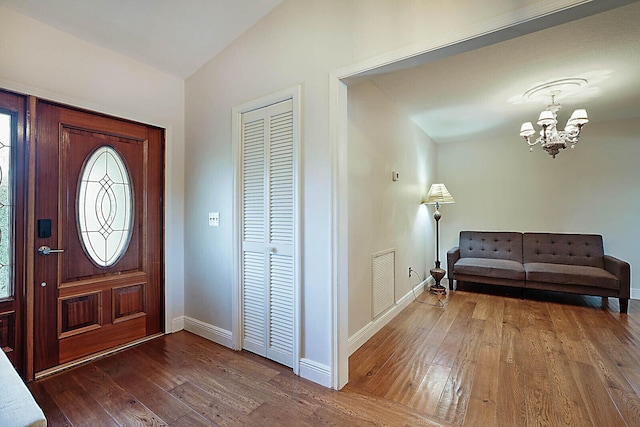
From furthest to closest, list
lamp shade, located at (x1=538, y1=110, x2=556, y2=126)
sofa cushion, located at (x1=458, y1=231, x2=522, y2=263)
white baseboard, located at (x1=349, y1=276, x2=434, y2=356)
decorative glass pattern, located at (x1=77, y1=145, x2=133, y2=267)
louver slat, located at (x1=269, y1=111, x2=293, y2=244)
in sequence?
sofa cushion, located at (x1=458, y1=231, x2=522, y2=263)
lamp shade, located at (x1=538, y1=110, x2=556, y2=126)
white baseboard, located at (x1=349, y1=276, x2=434, y2=356)
decorative glass pattern, located at (x1=77, y1=145, x2=133, y2=267)
louver slat, located at (x1=269, y1=111, x2=293, y2=244)

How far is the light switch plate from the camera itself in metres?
2.72

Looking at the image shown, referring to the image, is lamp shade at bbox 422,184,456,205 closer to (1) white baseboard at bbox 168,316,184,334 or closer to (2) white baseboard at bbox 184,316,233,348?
(2) white baseboard at bbox 184,316,233,348

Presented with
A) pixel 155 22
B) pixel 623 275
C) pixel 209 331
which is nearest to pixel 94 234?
pixel 209 331

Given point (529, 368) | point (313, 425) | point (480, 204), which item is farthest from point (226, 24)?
point (480, 204)

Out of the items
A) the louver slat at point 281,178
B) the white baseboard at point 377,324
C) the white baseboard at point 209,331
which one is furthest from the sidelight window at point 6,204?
the white baseboard at point 377,324

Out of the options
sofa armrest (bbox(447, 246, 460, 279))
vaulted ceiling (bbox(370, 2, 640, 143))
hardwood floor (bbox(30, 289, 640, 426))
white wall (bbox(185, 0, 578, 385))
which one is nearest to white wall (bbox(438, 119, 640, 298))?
vaulted ceiling (bbox(370, 2, 640, 143))

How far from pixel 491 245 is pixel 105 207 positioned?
207 inches

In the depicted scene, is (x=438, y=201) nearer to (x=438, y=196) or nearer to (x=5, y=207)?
(x=438, y=196)

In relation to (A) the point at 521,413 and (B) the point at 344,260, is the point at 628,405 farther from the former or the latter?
(B) the point at 344,260

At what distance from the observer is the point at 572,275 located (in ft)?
12.0

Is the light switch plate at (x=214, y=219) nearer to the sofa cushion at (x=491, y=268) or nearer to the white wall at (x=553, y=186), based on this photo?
the sofa cushion at (x=491, y=268)

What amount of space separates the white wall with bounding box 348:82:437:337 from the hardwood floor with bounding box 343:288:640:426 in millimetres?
457

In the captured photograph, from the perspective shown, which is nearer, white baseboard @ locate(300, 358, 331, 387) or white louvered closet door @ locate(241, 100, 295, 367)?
white baseboard @ locate(300, 358, 331, 387)

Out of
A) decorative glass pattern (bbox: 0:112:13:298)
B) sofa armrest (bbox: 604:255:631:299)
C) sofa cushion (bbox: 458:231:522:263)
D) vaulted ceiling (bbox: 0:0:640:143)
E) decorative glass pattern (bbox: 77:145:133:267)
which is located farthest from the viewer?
sofa cushion (bbox: 458:231:522:263)
